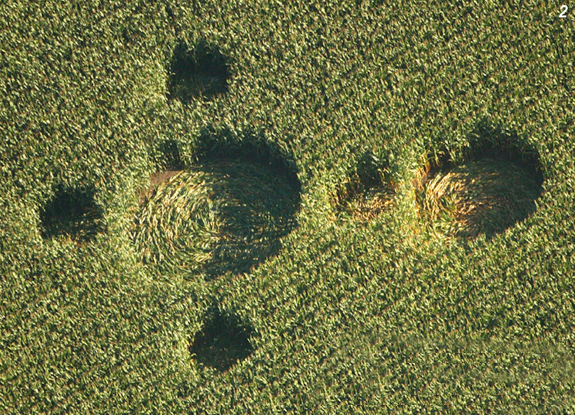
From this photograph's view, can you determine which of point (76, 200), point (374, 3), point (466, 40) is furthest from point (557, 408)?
point (76, 200)

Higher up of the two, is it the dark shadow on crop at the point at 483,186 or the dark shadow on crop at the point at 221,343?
the dark shadow on crop at the point at 483,186

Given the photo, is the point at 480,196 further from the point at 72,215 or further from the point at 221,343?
the point at 72,215

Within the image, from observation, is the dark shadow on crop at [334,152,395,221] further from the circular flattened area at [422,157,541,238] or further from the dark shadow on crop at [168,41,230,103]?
the dark shadow on crop at [168,41,230,103]

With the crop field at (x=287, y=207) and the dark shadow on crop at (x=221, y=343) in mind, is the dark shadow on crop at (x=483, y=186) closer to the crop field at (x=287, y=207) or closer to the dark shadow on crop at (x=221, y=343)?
the crop field at (x=287, y=207)

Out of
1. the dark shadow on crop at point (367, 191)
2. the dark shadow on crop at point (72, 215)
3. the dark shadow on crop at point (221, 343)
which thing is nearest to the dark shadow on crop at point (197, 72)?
the dark shadow on crop at point (72, 215)

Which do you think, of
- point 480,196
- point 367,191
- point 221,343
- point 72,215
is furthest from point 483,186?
point 72,215

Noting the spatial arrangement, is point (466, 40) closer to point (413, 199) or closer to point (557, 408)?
point (413, 199)

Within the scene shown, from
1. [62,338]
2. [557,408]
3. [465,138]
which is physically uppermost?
[465,138]
